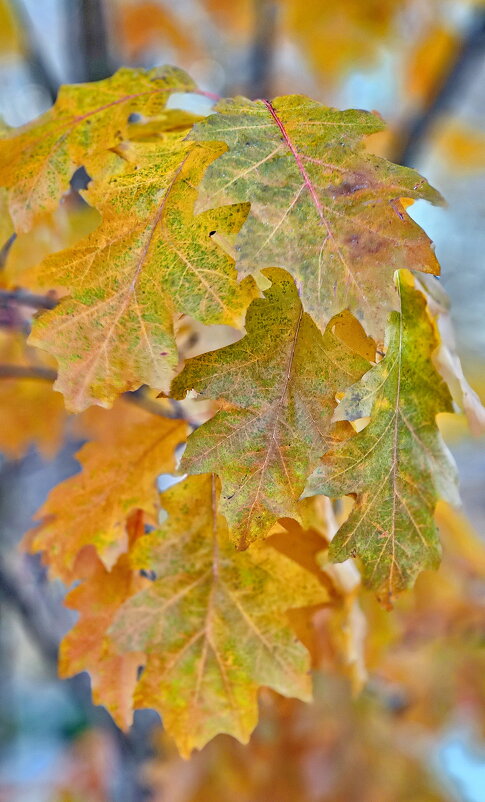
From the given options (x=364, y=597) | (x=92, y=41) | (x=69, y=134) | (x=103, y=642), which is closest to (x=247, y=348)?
(x=69, y=134)

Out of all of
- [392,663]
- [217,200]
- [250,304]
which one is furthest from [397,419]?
[392,663]

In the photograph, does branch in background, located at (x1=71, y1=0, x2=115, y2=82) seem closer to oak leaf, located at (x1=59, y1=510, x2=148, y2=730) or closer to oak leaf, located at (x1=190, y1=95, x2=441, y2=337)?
oak leaf, located at (x1=190, y1=95, x2=441, y2=337)

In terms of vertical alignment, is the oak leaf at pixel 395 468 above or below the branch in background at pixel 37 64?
below

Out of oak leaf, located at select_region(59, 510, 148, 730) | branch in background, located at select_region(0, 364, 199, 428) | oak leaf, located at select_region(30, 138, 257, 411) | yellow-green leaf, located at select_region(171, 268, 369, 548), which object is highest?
oak leaf, located at select_region(30, 138, 257, 411)

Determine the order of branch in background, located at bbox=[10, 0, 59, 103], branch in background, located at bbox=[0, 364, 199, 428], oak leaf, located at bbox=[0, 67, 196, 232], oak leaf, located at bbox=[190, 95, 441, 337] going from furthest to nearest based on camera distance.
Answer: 1. branch in background, located at bbox=[10, 0, 59, 103]
2. branch in background, located at bbox=[0, 364, 199, 428]
3. oak leaf, located at bbox=[0, 67, 196, 232]
4. oak leaf, located at bbox=[190, 95, 441, 337]

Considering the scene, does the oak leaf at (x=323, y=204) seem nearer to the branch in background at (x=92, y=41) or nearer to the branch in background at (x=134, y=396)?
the branch in background at (x=134, y=396)

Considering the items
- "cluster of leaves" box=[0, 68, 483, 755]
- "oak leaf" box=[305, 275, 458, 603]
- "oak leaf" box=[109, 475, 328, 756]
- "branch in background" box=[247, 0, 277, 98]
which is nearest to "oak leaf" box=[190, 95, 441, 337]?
"cluster of leaves" box=[0, 68, 483, 755]

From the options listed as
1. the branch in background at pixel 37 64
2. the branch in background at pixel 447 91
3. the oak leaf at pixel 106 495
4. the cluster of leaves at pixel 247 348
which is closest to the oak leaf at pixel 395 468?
the cluster of leaves at pixel 247 348
